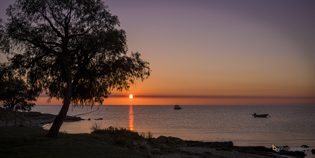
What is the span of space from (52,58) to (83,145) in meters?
7.99

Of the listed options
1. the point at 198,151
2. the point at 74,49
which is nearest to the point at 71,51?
the point at 74,49

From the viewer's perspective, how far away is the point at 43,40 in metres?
18.1

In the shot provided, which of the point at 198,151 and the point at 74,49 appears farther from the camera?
the point at 198,151

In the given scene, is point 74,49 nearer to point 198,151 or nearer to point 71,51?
point 71,51

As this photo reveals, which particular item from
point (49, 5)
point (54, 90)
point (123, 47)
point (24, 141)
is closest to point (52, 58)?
point (54, 90)

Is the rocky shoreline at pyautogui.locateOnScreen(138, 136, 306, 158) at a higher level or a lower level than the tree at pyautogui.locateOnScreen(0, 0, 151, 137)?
lower

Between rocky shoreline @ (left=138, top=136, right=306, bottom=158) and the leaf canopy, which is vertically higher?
the leaf canopy

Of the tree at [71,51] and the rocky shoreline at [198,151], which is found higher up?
the tree at [71,51]

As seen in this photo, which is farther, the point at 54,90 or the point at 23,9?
the point at 54,90

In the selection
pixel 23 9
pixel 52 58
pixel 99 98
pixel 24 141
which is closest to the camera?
pixel 24 141

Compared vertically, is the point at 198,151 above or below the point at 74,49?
below

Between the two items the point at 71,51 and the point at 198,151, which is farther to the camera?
the point at 198,151

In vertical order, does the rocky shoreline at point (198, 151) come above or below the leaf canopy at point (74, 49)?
below

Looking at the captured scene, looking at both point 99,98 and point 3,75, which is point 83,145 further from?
point 3,75
